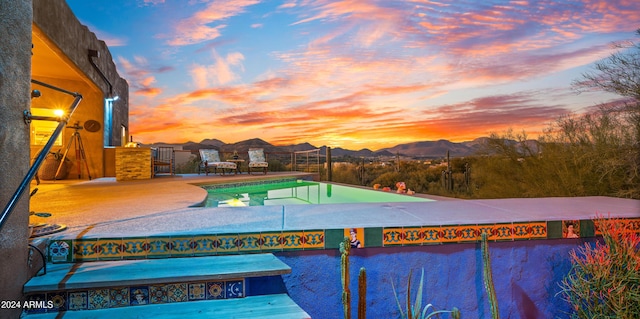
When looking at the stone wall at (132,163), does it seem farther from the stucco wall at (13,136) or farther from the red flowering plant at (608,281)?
the red flowering plant at (608,281)

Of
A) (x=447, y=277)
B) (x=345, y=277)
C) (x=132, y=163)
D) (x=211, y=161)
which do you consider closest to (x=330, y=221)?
(x=345, y=277)

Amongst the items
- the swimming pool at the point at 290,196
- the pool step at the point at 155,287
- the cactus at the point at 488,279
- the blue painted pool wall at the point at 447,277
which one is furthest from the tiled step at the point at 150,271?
the swimming pool at the point at 290,196

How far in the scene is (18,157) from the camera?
3.92 ft

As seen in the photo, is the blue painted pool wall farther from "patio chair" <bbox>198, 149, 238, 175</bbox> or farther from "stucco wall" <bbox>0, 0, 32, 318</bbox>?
"patio chair" <bbox>198, 149, 238, 175</bbox>

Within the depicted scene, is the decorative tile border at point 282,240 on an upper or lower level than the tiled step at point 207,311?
upper

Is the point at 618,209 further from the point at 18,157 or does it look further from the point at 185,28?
the point at 185,28

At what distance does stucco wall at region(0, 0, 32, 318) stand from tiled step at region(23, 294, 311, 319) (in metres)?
0.21

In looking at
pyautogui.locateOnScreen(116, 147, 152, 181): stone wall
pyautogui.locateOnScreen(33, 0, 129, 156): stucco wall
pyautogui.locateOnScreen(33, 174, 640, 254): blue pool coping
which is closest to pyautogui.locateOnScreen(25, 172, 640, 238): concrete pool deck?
pyautogui.locateOnScreen(33, 174, 640, 254): blue pool coping

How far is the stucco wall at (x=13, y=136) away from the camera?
1.11 m

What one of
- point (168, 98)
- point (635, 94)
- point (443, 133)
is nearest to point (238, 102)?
point (168, 98)

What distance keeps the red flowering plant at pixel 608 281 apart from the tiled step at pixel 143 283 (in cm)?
152

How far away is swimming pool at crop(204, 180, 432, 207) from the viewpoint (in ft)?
16.9

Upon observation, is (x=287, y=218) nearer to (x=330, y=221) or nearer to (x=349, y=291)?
(x=330, y=221)

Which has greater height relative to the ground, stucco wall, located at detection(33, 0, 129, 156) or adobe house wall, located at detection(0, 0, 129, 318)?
stucco wall, located at detection(33, 0, 129, 156)
